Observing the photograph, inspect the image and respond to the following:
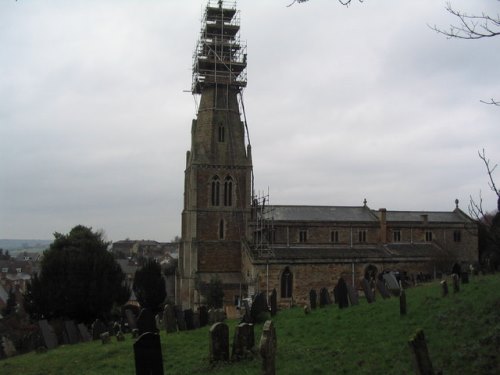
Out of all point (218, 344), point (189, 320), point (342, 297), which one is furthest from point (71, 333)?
point (218, 344)

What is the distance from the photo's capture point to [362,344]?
35.7 ft

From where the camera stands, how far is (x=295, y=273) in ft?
119

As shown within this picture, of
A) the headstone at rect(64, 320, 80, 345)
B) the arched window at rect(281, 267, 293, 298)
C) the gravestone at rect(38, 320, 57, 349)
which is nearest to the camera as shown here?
the gravestone at rect(38, 320, 57, 349)

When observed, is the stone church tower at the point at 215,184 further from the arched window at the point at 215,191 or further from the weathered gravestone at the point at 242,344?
the weathered gravestone at the point at 242,344

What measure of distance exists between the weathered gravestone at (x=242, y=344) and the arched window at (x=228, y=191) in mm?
27981

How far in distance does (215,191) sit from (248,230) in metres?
3.85

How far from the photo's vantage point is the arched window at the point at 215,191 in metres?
38.8

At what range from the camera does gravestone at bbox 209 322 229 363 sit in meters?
10.8

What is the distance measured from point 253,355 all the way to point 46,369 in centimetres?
617

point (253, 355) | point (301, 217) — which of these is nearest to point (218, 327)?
point (253, 355)

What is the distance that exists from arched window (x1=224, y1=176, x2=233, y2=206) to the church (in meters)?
0.08

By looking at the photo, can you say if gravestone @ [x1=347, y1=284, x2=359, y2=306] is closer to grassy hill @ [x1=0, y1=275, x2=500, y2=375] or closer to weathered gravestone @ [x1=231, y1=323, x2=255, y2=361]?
grassy hill @ [x1=0, y1=275, x2=500, y2=375]

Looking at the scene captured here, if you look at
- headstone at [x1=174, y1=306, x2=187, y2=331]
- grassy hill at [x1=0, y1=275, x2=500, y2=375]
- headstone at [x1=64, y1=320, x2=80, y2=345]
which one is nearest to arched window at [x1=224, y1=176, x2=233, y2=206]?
headstone at [x1=64, y1=320, x2=80, y2=345]

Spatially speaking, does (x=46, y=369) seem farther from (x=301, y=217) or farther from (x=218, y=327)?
(x=301, y=217)
